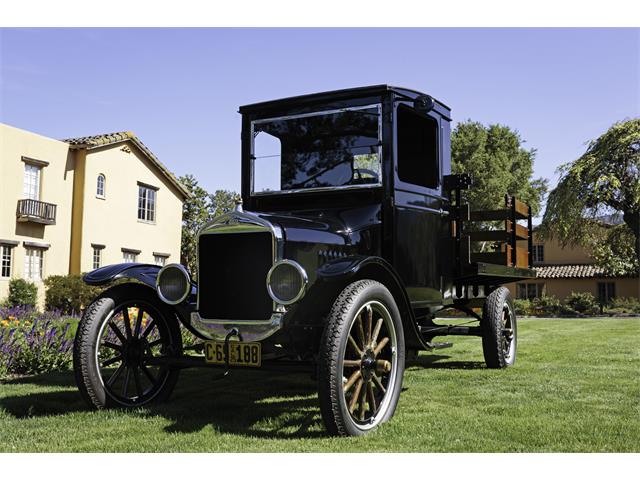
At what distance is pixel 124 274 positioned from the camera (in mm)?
5211

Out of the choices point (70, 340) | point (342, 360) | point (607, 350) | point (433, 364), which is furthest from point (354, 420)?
point (607, 350)

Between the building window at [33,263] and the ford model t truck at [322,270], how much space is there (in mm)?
16552

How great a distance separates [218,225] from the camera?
4.75 meters

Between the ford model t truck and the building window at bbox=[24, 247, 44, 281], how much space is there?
16552mm

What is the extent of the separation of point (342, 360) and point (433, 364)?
13.7 feet

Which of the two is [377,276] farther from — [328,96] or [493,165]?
[493,165]

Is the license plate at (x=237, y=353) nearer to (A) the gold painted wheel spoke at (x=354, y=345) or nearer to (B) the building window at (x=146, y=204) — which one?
(A) the gold painted wheel spoke at (x=354, y=345)

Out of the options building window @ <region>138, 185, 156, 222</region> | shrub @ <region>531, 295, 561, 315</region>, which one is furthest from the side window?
shrub @ <region>531, 295, 561, 315</region>

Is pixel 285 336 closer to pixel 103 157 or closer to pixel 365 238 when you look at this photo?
pixel 365 238

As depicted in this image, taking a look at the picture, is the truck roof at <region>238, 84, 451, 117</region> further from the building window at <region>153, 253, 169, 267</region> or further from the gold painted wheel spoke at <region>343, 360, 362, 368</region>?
the building window at <region>153, 253, 169, 267</region>

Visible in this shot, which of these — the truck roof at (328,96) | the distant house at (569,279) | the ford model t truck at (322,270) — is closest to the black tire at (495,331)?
the ford model t truck at (322,270)

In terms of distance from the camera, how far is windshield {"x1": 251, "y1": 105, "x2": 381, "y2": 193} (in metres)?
5.66

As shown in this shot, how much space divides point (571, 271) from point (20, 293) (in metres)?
31.8

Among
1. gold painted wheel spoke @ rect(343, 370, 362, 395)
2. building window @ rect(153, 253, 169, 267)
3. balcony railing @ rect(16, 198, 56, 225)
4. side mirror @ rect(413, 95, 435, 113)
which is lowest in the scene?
gold painted wheel spoke @ rect(343, 370, 362, 395)
